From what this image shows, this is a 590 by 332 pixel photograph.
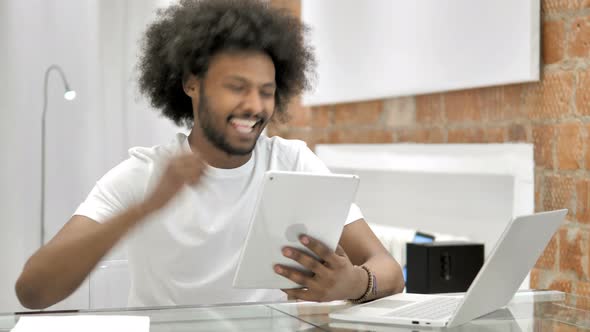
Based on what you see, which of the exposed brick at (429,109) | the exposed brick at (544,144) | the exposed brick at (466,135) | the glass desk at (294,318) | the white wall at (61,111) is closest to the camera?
the glass desk at (294,318)

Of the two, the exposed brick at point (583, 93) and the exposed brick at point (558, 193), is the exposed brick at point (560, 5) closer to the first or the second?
the exposed brick at point (583, 93)

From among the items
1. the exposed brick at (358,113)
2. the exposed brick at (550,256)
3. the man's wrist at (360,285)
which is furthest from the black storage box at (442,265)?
the man's wrist at (360,285)

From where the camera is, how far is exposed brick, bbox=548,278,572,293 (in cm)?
236

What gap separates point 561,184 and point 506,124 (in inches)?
12.5

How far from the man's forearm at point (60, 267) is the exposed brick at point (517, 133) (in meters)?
1.50

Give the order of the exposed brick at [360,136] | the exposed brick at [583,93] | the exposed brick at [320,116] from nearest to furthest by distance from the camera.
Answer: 1. the exposed brick at [583,93]
2. the exposed brick at [360,136]
3. the exposed brick at [320,116]

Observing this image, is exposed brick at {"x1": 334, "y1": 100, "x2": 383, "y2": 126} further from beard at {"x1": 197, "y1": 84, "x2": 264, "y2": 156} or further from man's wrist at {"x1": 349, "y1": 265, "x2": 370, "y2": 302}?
man's wrist at {"x1": 349, "y1": 265, "x2": 370, "y2": 302}

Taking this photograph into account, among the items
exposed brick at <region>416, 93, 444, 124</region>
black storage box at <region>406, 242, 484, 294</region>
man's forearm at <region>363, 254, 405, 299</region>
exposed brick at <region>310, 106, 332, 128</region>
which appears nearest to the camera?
man's forearm at <region>363, 254, 405, 299</region>

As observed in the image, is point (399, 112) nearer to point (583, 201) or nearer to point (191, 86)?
point (583, 201)

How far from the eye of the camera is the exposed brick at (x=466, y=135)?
274 cm

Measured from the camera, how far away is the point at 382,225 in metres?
3.33

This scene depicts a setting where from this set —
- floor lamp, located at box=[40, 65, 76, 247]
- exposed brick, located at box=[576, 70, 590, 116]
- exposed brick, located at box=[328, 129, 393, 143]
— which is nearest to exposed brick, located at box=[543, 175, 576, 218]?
exposed brick, located at box=[576, 70, 590, 116]

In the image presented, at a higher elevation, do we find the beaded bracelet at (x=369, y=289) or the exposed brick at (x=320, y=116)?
the exposed brick at (x=320, y=116)

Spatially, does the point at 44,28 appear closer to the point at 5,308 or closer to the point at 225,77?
the point at 5,308
